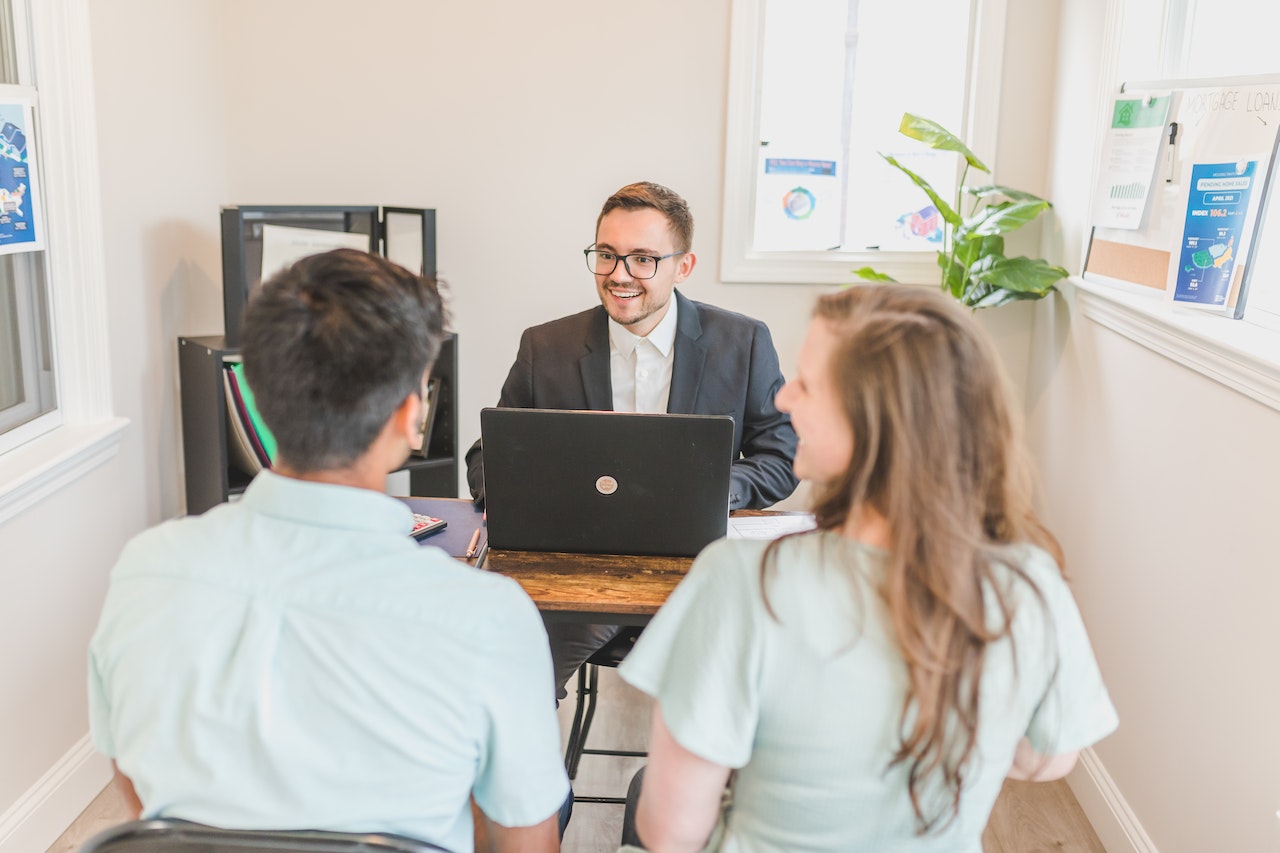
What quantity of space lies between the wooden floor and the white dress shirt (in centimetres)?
92

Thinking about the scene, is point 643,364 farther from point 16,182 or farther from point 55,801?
point 55,801

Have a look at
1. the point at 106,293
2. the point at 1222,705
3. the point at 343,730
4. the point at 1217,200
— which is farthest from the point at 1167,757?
the point at 106,293

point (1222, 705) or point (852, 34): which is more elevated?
point (852, 34)

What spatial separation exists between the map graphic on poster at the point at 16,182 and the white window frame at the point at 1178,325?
2.37m

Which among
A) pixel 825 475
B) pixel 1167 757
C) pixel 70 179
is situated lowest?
pixel 1167 757

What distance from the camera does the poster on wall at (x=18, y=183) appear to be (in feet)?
7.69

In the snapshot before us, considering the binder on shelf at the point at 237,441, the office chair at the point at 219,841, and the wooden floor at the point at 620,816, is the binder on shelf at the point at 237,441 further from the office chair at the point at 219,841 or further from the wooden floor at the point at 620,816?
the office chair at the point at 219,841

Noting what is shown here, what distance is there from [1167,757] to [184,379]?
262 cm

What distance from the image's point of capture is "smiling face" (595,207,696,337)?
2.51 meters

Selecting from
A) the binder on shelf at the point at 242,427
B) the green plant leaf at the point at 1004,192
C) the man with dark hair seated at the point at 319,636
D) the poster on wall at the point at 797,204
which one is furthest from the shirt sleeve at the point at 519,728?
the poster on wall at the point at 797,204

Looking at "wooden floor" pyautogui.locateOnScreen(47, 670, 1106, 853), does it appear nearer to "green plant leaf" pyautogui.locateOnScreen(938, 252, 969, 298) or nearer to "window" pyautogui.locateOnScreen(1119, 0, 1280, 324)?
"window" pyautogui.locateOnScreen(1119, 0, 1280, 324)

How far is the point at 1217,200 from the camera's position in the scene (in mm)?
2242

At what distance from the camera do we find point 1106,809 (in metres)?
2.60

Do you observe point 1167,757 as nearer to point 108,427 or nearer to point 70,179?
point 108,427
